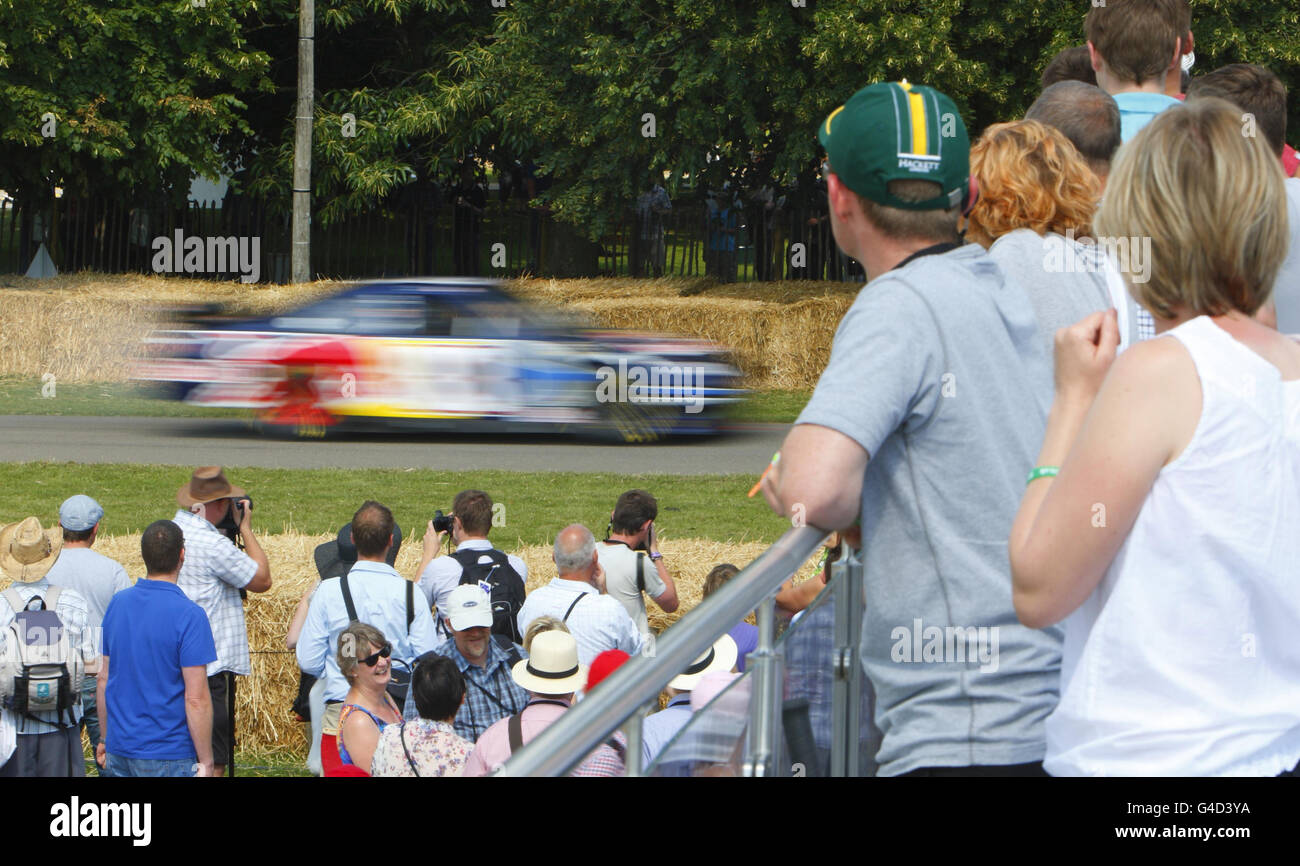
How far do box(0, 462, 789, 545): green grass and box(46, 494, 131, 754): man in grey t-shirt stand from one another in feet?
11.6

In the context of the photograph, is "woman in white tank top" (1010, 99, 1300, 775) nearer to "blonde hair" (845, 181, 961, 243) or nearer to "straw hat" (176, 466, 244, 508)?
"blonde hair" (845, 181, 961, 243)

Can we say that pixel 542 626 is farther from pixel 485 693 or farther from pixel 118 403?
pixel 118 403

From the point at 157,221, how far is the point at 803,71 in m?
13.3

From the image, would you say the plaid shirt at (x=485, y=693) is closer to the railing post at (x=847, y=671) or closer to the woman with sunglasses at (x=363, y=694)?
the woman with sunglasses at (x=363, y=694)

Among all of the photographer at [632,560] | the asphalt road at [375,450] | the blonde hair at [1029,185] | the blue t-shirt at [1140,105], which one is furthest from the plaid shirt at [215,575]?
the asphalt road at [375,450]

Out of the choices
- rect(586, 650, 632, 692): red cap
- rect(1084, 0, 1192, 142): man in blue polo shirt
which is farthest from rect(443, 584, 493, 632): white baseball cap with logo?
rect(1084, 0, 1192, 142): man in blue polo shirt

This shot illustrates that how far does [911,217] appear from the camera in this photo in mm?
2566

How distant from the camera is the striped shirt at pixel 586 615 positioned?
6.85 metres

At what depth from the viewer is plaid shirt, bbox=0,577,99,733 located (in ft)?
21.6

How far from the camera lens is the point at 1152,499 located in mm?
2023

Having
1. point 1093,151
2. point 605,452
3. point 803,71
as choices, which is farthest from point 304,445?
point 1093,151

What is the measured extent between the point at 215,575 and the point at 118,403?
40.5 feet

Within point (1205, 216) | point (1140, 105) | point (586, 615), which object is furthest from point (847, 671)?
point (586, 615)
